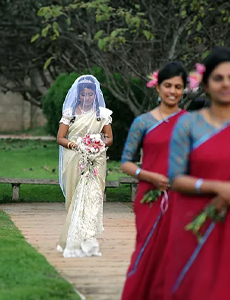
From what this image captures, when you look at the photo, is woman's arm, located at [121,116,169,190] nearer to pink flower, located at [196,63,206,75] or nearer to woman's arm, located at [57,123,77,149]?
pink flower, located at [196,63,206,75]

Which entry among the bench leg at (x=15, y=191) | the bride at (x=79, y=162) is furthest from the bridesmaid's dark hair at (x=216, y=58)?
the bench leg at (x=15, y=191)

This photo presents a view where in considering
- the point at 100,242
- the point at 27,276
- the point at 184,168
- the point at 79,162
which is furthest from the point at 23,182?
the point at 184,168

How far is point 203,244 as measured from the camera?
5.07 m

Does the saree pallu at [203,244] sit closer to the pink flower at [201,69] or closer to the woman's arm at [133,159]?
the pink flower at [201,69]

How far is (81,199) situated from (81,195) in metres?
0.05

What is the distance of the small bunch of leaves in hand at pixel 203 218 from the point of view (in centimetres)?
500

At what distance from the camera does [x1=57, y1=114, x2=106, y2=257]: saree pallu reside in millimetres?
9734

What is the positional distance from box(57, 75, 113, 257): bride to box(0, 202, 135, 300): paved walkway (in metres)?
0.37

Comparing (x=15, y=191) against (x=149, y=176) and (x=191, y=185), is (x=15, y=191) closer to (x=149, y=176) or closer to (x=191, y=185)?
(x=149, y=176)

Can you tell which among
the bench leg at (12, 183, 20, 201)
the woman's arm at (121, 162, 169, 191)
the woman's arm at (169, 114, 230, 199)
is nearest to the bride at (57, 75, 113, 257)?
the woman's arm at (121, 162, 169, 191)

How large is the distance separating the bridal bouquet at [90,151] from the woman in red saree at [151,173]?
2745mm

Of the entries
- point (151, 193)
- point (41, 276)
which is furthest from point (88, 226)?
point (151, 193)

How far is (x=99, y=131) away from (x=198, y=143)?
5220mm

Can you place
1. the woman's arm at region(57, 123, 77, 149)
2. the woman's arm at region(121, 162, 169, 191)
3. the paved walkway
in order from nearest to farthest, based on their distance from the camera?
the woman's arm at region(121, 162, 169, 191) → the paved walkway → the woman's arm at region(57, 123, 77, 149)
